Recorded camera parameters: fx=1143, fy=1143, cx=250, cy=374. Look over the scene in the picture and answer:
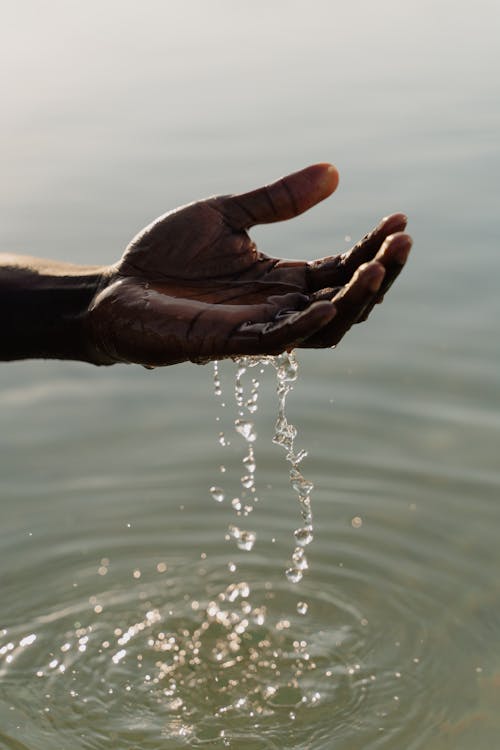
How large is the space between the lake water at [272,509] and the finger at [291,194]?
5.55 feet

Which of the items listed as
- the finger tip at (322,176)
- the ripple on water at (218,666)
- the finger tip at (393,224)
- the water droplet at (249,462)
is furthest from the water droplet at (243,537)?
the finger tip at (393,224)

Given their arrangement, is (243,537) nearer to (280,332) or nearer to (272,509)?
(272,509)

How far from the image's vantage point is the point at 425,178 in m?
8.65

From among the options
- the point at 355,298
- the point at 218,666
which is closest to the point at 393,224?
the point at 355,298

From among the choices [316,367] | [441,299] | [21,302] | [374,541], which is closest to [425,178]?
[441,299]

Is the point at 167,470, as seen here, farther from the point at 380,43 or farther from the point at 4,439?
the point at 380,43

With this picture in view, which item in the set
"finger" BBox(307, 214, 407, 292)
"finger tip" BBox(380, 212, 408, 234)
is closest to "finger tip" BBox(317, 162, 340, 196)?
"finger" BBox(307, 214, 407, 292)

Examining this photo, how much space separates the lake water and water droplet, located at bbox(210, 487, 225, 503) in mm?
32

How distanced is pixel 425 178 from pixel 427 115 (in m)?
1.98

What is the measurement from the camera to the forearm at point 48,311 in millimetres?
4125

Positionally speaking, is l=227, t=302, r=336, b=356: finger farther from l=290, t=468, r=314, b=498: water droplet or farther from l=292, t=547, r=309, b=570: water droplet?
l=290, t=468, r=314, b=498: water droplet

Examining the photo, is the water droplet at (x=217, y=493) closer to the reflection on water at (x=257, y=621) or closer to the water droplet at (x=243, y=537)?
the reflection on water at (x=257, y=621)

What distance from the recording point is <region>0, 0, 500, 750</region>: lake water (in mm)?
4129

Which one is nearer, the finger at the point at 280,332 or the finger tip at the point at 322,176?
the finger at the point at 280,332
